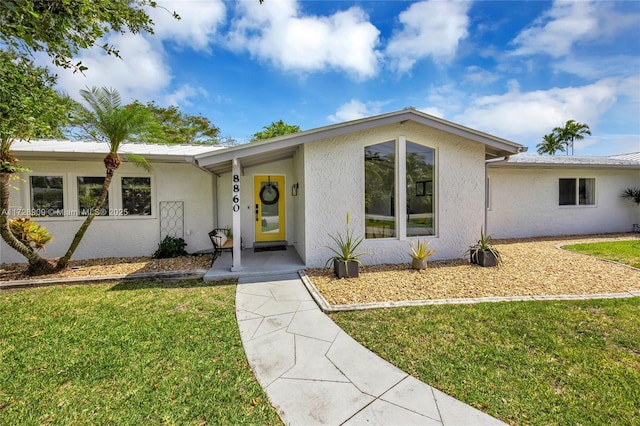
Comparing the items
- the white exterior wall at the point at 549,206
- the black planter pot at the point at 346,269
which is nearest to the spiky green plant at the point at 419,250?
the black planter pot at the point at 346,269

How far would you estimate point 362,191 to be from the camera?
749 centimetres

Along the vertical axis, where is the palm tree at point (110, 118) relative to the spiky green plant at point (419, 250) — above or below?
above

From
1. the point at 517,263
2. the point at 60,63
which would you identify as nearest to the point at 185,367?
the point at 60,63

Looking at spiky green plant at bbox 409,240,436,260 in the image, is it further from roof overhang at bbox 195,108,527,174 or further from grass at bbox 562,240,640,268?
grass at bbox 562,240,640,268

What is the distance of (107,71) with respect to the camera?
25.8 feet

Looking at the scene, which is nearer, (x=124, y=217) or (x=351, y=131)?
(x=351, y=131)

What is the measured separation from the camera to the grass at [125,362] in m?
2.55

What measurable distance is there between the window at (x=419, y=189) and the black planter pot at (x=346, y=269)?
2.33m

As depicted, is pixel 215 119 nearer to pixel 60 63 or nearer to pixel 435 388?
pixel 60 63

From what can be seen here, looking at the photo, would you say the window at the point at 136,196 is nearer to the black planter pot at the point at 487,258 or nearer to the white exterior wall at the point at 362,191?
the white exterior wall at the point at 362,191

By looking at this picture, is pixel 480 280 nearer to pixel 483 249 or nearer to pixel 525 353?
pixel 483 249

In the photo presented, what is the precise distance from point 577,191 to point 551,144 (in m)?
26.4

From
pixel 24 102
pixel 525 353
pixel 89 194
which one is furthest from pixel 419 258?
pixel 89 194

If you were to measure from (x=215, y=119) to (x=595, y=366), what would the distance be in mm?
31674
